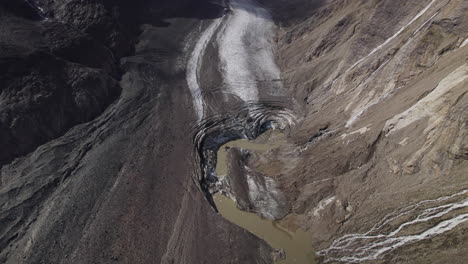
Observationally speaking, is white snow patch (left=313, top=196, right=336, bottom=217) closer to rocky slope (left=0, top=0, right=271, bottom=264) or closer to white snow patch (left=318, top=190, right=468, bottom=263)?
white snow patch (left=318, top=190, right=468, bottom=263)

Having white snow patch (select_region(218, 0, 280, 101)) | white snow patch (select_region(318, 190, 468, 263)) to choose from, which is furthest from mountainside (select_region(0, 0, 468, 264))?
white snow patch (select_region(218, 0, 280, 101))

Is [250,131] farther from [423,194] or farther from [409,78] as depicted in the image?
[423,194]

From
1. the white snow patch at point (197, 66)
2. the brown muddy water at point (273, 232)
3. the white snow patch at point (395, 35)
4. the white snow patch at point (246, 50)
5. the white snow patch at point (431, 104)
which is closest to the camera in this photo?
the white snow patch at point (431, 104)

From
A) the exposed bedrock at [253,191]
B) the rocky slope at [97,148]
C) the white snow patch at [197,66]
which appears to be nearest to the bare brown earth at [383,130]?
the exposed bedrock at [253,191]

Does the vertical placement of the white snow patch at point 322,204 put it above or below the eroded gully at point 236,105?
below

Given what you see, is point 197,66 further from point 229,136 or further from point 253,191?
point 253,191

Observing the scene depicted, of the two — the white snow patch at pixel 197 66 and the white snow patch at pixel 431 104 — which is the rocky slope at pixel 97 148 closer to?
the white snow patch at pixel 197 66

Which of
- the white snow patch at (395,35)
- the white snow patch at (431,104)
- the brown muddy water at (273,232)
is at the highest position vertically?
the white snow patch at (395,35)

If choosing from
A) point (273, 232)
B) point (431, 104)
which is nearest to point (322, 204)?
point (273, 232)

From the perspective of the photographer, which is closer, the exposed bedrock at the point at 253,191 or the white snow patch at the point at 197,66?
the exposed bedrock at the point at 253,191
